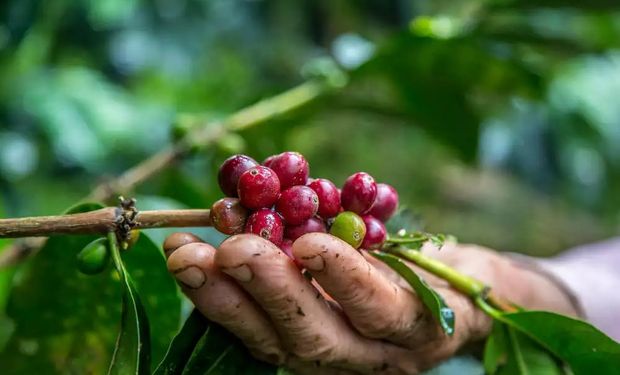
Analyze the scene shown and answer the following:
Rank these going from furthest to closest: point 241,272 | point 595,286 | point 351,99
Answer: point 351,99 → point 595,286 → point 241,272

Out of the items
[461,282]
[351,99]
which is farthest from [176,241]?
[351,99]

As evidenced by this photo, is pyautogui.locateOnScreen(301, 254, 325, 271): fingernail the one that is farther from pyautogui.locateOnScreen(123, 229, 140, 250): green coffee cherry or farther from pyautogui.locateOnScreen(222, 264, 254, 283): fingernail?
pyautogui.locateOnScreen(123, 229, 140, 250): green coffee cherry

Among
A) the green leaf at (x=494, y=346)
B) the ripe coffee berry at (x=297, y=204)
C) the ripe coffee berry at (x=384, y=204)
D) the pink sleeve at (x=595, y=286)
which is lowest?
the pink sleeve at (x=595, y=286)

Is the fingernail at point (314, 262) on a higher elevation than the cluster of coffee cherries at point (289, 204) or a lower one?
lower

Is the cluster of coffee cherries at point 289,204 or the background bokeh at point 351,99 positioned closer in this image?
the cluster of coffee cherries at point 289,204

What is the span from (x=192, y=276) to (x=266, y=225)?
0.06 meters

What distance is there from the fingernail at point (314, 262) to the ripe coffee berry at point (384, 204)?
0.10 metres

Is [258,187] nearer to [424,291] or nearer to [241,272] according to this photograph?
[241,272]

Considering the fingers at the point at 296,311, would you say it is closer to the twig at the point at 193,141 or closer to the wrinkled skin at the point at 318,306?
the wrinkled skin at the point at 318,306

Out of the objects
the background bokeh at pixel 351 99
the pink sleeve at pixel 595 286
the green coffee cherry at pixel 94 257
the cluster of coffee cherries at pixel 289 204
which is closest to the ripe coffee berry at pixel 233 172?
the cluster of coffee cherries at pixel 289 204

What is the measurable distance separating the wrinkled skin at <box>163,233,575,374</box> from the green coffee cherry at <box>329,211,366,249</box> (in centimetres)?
2

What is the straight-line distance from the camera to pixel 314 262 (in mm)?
490

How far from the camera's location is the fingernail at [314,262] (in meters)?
0.49

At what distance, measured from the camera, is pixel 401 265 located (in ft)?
1.86
